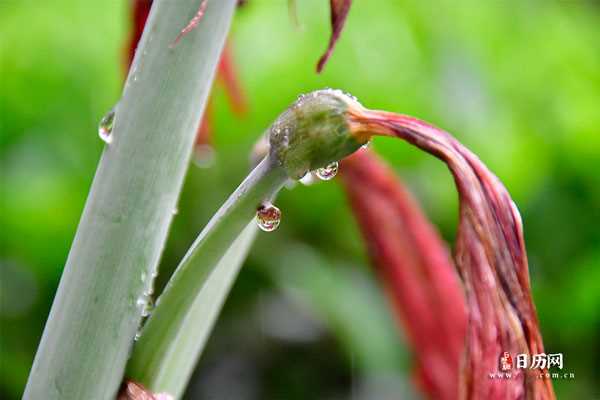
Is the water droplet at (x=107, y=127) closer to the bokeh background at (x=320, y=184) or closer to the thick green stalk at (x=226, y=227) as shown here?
the thick green stalk at (x=226, y=227)

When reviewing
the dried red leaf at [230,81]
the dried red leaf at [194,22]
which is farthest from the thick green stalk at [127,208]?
the dried red leaf at [230,81]

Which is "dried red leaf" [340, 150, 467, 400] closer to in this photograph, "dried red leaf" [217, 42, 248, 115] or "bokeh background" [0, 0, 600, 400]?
"dried red leaf" [217, 42, 248, 115]

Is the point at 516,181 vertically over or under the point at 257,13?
under

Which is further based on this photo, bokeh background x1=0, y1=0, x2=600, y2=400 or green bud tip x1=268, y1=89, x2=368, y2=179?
bokeh background x1=0, y1=0, x2=600, y2=400

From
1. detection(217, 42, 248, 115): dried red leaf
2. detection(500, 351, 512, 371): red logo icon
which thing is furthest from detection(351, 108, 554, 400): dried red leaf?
detection(217, 42, 248, 115): dried red leaf

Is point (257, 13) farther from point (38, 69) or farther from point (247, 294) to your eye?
point (247, 294)

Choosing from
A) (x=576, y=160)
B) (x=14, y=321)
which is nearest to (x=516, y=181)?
(x=576, y=160)
